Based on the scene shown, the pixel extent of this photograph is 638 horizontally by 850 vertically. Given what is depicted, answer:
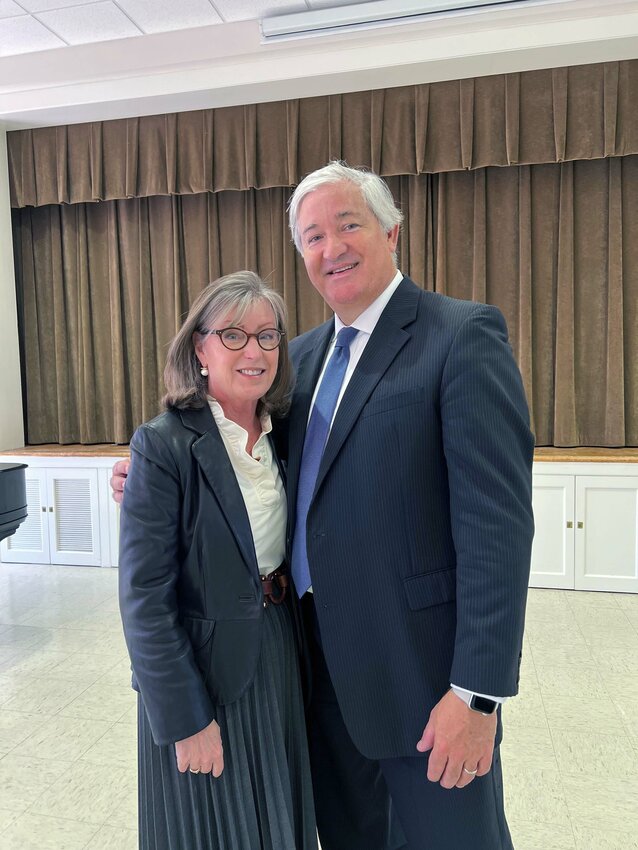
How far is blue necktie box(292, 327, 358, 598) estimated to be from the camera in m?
1.40

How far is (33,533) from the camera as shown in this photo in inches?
194

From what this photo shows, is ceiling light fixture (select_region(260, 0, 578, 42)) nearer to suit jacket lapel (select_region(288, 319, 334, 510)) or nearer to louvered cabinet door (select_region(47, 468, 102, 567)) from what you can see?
suit jacket lapel (select_region(288, 319, 334, 510))

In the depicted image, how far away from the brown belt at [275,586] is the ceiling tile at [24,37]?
4184mm

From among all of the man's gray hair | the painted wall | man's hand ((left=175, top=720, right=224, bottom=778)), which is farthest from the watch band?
the painted wall

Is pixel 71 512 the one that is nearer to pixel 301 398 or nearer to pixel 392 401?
pixel 301 398

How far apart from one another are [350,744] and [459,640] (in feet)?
1.66

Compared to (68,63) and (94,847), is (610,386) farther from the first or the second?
(68,63)

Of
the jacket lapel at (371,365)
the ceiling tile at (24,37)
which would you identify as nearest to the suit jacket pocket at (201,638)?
the jacket lapel at (371,365)

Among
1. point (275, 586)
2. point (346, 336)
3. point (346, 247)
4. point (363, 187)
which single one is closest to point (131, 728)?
point (275, 586)

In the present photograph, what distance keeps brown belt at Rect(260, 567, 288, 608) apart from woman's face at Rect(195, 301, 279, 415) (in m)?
0.39

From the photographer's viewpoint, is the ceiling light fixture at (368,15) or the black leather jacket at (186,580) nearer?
the black leather jacket at (186,580)

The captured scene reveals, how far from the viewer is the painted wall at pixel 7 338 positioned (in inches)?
203

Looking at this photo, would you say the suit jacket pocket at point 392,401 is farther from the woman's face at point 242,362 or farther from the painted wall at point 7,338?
the painted wall at point 7,338

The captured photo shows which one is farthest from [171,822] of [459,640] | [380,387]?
[380,387]
